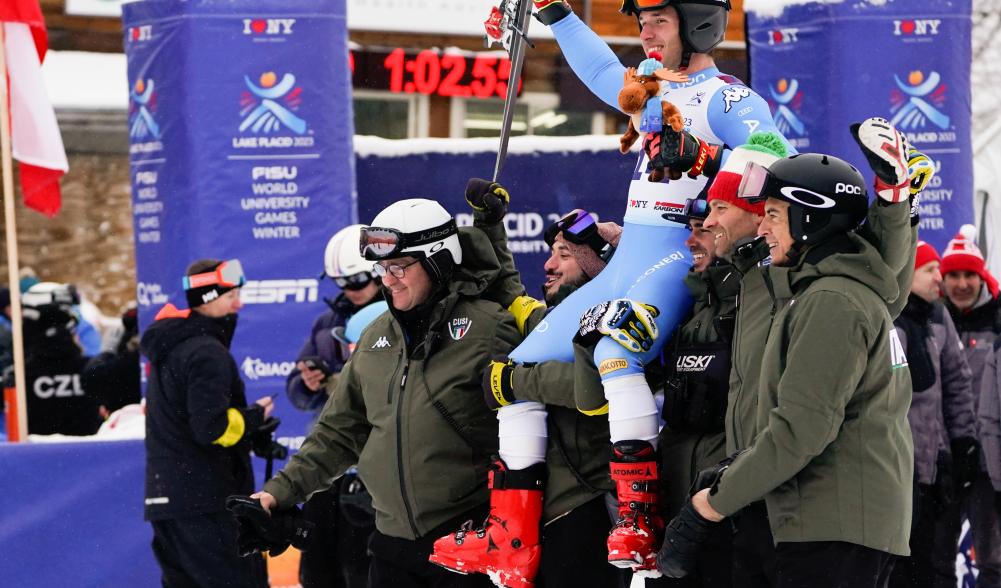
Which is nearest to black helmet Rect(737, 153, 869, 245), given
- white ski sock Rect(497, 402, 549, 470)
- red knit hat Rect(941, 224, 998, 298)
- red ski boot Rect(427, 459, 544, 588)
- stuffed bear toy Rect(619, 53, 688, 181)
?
stuffed bear toy Rect(619, 53, 688, 181)

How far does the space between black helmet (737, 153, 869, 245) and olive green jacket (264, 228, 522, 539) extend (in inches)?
47.5

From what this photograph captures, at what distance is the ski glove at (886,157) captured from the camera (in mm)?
3420

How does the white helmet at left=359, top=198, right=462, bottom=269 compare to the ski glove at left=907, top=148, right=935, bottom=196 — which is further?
the white helmet at left=359, top=198, right=462, bottom=269

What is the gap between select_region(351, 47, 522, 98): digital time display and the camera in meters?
14.0

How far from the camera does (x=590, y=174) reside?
29.1ft

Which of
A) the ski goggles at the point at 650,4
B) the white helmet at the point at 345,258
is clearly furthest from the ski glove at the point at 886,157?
the white helmet at the point at 345,258

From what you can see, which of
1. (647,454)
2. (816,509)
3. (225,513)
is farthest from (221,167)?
(816,509)

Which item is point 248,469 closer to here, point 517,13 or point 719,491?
point 517,13

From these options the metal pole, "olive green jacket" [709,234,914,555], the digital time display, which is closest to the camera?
"olive green jacket" [709,234,914,555]

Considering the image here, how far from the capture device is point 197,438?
21.0 feet

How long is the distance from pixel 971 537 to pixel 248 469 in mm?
4004

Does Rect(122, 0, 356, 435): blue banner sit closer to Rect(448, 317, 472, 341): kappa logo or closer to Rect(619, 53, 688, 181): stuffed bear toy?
Rect(448, 317, 472, 341): kappa logo

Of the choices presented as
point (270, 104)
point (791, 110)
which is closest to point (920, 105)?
point (791, 110)

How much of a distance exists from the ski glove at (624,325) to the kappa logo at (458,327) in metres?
0.58
